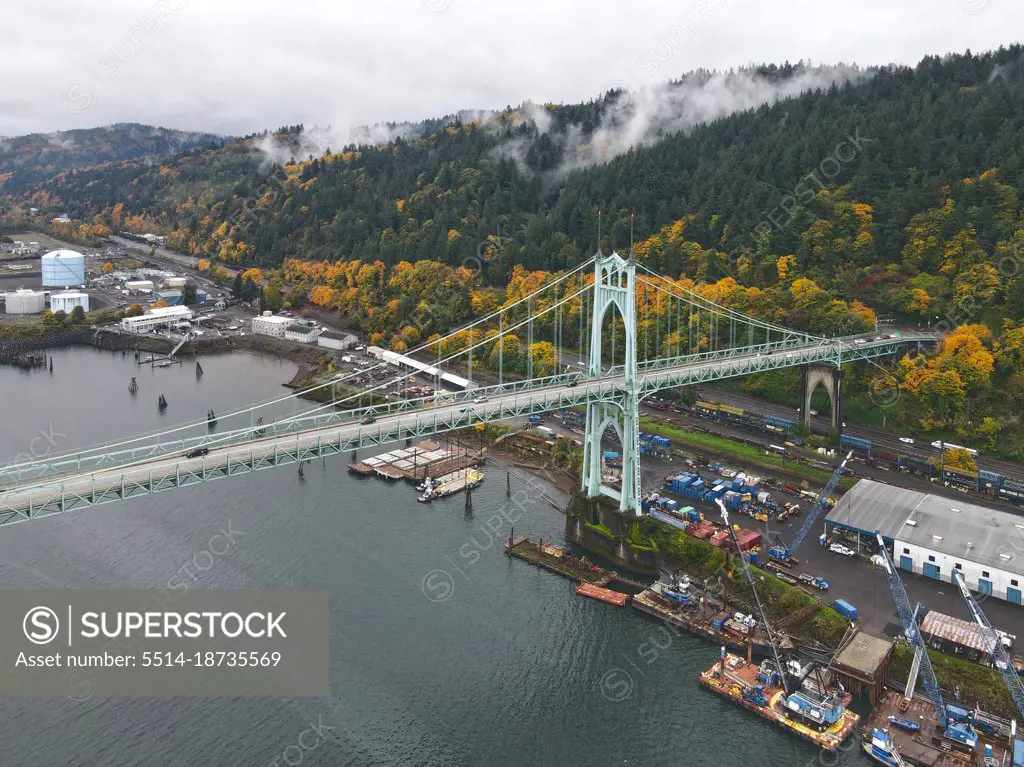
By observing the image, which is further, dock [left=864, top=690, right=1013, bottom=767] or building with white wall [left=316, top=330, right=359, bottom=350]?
building with white wall [left=316, top=330, right=359, bottom=350]

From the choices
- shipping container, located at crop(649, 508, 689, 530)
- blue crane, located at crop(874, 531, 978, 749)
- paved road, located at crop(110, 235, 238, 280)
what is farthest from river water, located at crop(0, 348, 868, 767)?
paved road, located at crop(110, 235, 238, 280)

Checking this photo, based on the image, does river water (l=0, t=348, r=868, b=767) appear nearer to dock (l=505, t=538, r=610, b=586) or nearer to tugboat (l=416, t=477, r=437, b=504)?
dock (l=505, t=538, r=610, b=586)

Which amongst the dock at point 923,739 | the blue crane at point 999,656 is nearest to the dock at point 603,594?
the dock at point 923,739

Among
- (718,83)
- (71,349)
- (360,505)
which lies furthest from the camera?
(718,83)

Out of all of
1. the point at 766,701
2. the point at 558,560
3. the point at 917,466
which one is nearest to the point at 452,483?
the point at 558,560

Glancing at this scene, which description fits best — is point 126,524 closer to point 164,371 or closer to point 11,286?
point 164,371

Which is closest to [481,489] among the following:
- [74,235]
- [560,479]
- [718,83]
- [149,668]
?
[560,479]
